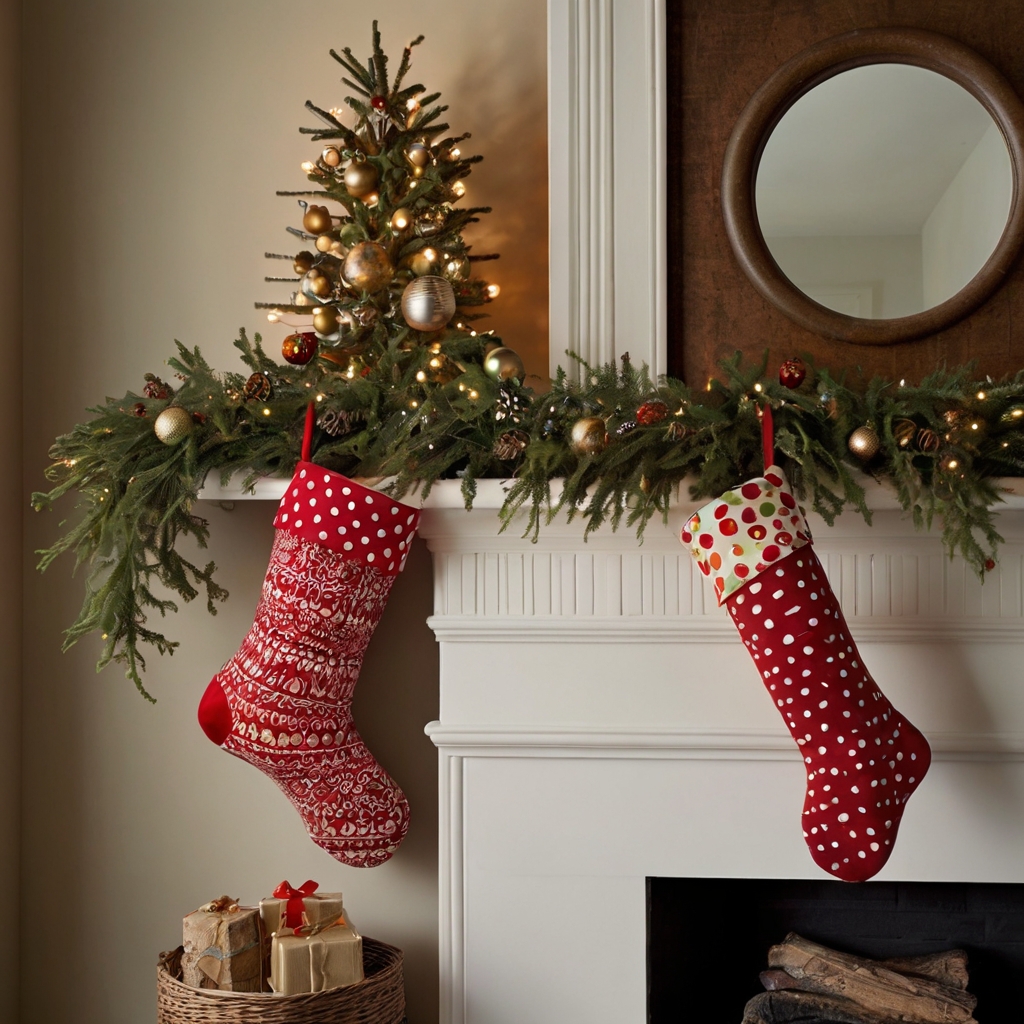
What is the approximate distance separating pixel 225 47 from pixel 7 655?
3.83 feet

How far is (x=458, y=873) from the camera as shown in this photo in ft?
4.70

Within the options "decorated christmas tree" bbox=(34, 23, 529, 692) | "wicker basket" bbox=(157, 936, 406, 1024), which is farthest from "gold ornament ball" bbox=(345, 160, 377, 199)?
"wicker basket" bbox=(157, 936, 406, 1024)

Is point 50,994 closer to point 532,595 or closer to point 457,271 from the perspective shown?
point 532,595

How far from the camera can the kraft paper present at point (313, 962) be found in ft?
4.36

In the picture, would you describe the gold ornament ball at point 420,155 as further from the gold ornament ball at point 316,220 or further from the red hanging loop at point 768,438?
the red hanging loop at point 768,438

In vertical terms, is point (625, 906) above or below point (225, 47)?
below

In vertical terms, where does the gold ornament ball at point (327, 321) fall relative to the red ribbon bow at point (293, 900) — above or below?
above

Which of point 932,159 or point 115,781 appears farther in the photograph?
point 115,781

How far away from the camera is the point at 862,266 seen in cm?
148

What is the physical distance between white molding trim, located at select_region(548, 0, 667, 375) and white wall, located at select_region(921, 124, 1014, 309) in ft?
1.39

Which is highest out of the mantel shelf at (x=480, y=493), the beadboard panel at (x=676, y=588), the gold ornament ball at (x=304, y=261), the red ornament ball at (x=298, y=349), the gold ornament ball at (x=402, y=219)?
the gold ornament ball at (x=402, y=219)

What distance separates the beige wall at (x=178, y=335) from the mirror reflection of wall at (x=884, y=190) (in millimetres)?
435

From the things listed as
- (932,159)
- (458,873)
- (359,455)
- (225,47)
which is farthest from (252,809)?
(932,159)

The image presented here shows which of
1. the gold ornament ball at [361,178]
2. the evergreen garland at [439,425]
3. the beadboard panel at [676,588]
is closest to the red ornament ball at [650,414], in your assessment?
the evergreen garland at [439,425]
